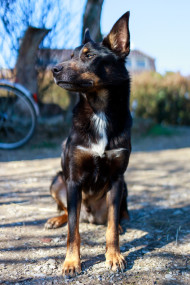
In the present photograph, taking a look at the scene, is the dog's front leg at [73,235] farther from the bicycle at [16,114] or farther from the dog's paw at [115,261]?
the bicycle at [16,114]

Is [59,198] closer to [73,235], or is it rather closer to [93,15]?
[73,235]

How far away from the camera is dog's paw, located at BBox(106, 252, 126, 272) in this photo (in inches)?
83.4

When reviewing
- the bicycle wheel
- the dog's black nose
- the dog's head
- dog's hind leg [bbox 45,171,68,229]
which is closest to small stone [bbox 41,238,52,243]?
dog's hind leg [bbox 45,171,68,229]

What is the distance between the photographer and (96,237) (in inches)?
107

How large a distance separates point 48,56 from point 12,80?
1015mm

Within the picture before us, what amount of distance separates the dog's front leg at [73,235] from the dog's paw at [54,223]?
25.7 inches

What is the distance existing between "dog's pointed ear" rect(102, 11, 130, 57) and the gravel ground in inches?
65.5

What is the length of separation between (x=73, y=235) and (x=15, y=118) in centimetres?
511

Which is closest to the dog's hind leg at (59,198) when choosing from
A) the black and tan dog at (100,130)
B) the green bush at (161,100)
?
the black and tan dog at (100,130)

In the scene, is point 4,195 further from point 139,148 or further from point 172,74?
point 172,74

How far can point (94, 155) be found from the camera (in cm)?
233

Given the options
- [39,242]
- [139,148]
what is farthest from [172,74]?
[39,242]

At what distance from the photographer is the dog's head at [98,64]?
7.72 ft

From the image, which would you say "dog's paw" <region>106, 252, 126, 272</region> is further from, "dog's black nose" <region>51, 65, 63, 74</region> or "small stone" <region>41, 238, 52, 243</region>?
"dog's black nose" <region>51, 65, 63, 74</region>
